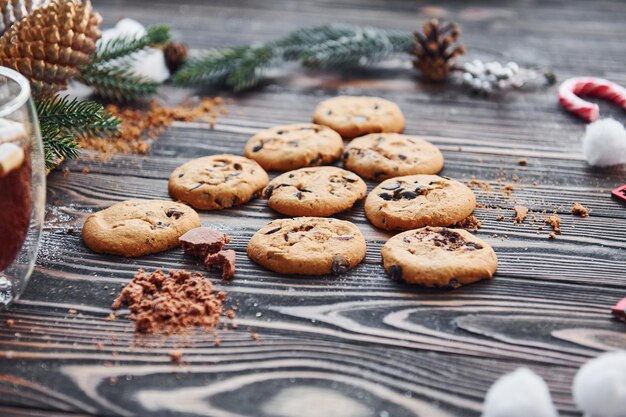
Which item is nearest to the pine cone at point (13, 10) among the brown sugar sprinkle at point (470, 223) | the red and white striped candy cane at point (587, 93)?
the brown sugar sprinkle at point (470, 223)

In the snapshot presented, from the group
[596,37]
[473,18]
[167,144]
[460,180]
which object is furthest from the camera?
[473,18]

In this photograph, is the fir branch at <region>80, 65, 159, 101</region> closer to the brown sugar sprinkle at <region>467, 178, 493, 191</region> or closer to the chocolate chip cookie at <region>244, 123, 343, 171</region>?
the chocolate chip cookie at <region>244, 123, 343, 171</region>

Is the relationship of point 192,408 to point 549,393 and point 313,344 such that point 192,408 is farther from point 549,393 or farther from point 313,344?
point 549,393

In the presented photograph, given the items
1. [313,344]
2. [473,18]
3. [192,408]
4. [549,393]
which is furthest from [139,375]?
[473,18]

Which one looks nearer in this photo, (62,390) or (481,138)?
(62,390)

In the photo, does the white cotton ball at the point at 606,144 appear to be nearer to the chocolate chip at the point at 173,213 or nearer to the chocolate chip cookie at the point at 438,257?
the chocolate chip cookie at the point at 438,257

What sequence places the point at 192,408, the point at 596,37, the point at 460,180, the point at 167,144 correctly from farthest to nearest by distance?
the point at 596,37
the point at 167,144
the point at 460,180
the point at 192,408

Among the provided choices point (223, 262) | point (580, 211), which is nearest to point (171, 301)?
point (223, 262)

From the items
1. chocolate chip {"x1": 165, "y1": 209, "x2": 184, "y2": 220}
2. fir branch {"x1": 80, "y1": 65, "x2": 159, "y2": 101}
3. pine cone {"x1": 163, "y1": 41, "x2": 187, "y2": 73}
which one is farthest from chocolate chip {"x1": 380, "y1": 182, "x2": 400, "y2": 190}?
pine cone {"x1": 163, "y1": 41, "x2": 187, "y2": 73}
